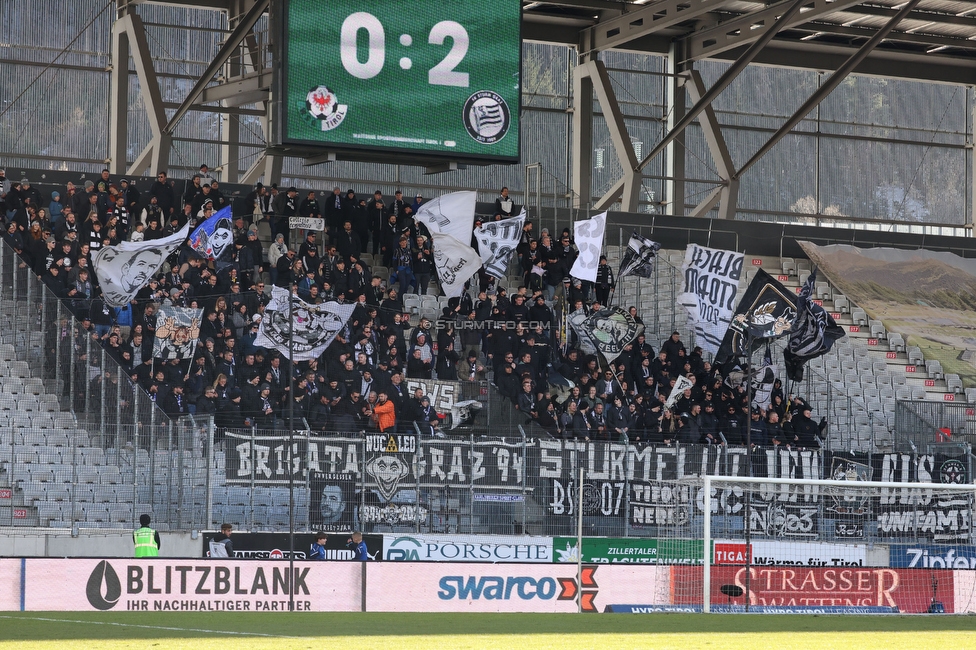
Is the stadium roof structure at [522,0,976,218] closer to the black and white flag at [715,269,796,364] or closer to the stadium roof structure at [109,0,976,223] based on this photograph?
the stadium roof structure at [109,0,976,223]

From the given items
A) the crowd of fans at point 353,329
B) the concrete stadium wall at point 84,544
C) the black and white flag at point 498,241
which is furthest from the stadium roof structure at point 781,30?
the concrete stadium wall at point 84,544

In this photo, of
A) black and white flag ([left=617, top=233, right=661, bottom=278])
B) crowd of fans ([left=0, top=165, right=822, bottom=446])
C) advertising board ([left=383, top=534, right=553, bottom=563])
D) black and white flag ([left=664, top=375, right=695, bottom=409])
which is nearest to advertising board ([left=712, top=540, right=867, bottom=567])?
crowd of fans ([left=0, top=165, right=822, bottom=446])

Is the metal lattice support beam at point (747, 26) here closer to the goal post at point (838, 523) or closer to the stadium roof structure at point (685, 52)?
the stadium roof structure at point (685, 52)

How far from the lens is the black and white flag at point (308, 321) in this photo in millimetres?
21594

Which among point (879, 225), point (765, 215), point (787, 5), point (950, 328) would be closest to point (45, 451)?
point (787, 5)

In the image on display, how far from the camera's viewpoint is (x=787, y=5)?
30.5 metres

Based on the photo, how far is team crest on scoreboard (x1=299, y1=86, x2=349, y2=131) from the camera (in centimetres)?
2209

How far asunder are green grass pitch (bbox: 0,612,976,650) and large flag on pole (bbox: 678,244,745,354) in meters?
11.1

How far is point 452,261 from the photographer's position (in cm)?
2662

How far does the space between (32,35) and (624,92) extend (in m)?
13.7

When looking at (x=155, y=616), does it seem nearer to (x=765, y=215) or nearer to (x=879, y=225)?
(x=765, y=215)

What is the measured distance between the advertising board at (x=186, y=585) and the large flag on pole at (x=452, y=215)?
439 inches

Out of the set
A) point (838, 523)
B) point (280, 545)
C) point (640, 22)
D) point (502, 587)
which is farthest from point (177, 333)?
point (640, 22)

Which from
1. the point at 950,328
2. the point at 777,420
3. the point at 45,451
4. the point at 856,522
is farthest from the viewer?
the point at 950,328
